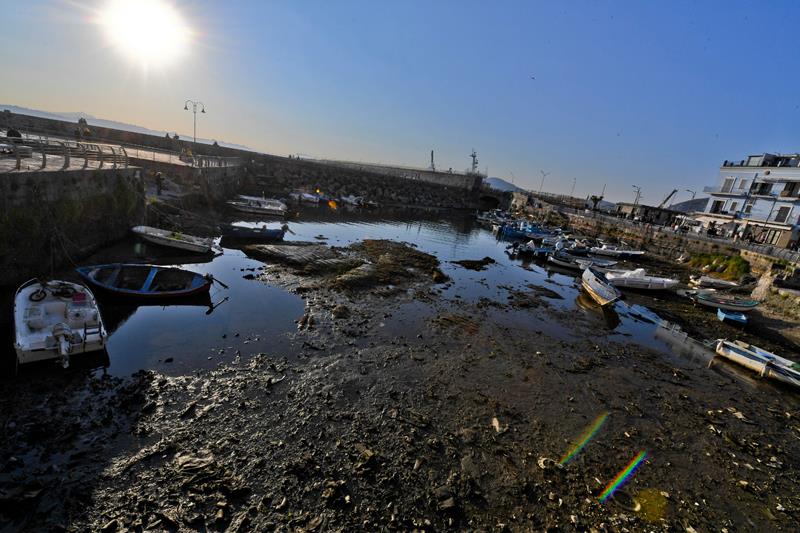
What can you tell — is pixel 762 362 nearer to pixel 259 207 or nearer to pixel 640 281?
pixel 640 281

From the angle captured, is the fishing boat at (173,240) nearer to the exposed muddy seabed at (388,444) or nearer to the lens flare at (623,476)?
the exposed muddy seabed at (388,444)

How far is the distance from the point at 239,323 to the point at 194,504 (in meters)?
8.50

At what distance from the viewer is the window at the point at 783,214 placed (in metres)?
45.2

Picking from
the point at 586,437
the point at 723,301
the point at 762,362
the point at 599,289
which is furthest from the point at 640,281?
the point at 586,437

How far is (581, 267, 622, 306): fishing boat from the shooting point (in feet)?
78.3

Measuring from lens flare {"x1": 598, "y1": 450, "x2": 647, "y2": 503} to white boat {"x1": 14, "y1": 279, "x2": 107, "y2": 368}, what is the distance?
14982 millimetres

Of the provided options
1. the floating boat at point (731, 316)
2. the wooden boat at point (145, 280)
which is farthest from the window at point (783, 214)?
the wooden boat at point (145, 280)

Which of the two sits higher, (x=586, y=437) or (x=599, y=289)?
(x=599, y=289)

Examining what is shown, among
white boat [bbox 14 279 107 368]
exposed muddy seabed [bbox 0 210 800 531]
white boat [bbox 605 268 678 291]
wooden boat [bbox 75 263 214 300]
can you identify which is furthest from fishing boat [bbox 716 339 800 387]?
white boat [bbox 14 279 107 368]

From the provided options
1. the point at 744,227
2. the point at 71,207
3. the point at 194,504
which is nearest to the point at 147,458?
the point at 194,504

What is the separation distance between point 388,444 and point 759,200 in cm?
6692

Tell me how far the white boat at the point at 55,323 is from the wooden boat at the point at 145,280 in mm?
2604

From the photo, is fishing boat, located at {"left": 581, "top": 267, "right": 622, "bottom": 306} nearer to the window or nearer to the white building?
the white building

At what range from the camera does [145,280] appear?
16234 millimetres
